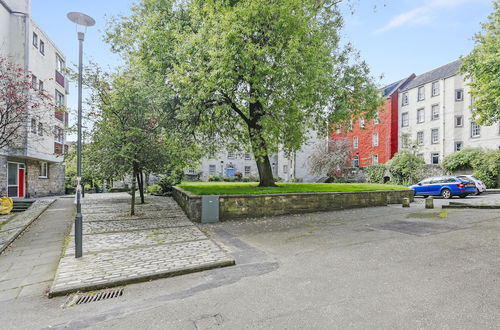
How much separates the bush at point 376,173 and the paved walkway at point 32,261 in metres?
32.5

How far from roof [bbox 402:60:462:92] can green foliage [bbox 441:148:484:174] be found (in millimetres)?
9646

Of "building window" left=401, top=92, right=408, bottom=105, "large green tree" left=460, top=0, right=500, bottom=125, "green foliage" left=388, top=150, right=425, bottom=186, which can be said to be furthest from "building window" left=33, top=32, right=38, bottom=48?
"building window" left=401, top=92, right=408, bottom=105

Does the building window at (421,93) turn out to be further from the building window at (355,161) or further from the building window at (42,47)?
the building window at (42,47)

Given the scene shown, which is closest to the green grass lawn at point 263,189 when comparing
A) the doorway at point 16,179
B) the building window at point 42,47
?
the doorway at point 16,179

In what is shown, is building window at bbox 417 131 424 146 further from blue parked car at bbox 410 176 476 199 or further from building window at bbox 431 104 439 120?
blue parked car at bbox 410 176 476 199

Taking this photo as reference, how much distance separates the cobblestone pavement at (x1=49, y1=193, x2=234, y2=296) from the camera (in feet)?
16.8

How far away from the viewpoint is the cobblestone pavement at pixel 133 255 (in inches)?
202

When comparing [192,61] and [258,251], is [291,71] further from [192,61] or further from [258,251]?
[258,251]

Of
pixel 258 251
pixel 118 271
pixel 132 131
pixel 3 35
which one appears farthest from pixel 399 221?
pixel 3 35

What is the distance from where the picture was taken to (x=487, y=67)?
39.9 feet

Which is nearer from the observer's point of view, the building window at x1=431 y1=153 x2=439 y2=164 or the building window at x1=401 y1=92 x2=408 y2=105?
the building window at x1=431 y1=153 x2=439 y2=164

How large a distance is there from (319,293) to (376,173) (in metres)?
33.2

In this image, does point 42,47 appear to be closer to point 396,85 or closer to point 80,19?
point 80,19

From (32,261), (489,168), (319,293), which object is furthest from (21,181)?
(489,168)
